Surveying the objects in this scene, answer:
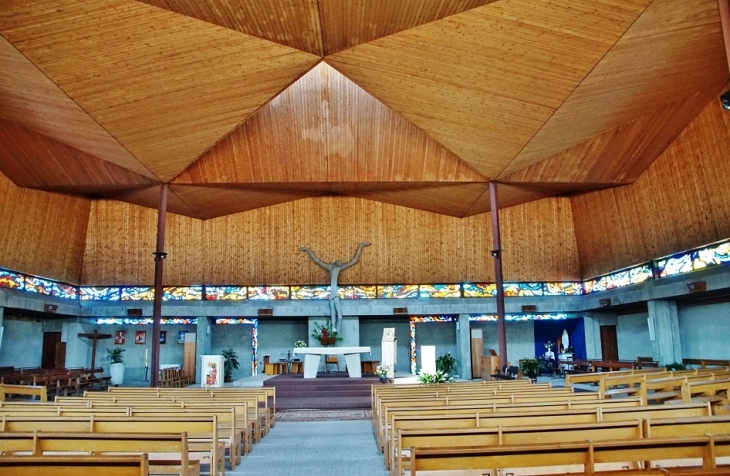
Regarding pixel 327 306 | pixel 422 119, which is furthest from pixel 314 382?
pixel 422 119

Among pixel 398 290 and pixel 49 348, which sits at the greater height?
pixel 398 290

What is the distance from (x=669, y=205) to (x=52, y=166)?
48.2ft

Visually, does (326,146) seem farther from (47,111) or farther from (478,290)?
(478,290)

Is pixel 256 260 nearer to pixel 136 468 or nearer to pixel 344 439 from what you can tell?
pixel 344 439

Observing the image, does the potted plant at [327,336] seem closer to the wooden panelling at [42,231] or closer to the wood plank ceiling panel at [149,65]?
the wood plank ceiling panel at [149,65]

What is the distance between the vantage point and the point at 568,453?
9.42 feet

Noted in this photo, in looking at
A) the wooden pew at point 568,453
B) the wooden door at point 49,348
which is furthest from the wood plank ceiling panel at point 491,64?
the wooden door at point 49,348

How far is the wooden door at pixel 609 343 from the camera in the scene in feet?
61.2

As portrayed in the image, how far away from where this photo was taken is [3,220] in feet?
46.1

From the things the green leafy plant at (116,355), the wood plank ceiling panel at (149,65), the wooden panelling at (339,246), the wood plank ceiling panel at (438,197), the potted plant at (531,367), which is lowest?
the potted plant at (531,367)

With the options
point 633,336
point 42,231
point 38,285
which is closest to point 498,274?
point 633,336

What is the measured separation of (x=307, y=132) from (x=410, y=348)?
9.53m

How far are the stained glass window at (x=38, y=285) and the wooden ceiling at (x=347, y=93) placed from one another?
9.61 feet

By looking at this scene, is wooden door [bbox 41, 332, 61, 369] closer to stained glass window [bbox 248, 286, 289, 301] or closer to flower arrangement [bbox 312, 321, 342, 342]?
stained glass window [bbox 248, 286, 289, 301]
